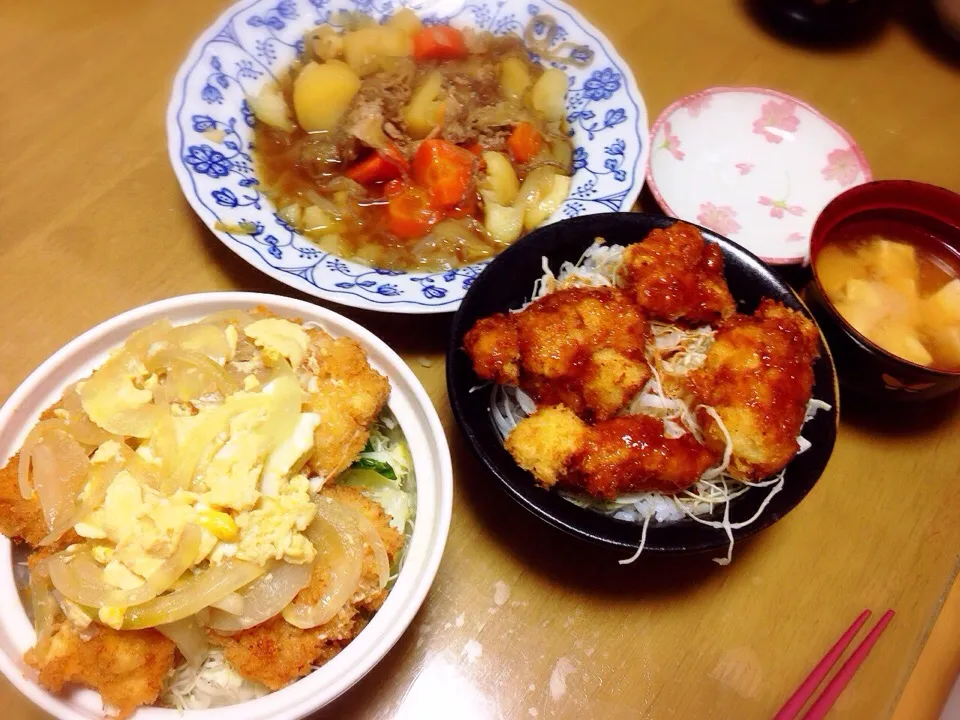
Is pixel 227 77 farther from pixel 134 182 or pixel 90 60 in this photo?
pixel 90 60

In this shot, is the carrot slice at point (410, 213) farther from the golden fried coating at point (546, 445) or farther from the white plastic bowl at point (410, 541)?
the golden fried coating at point (546, 445)

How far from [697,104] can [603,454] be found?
55.3 inches

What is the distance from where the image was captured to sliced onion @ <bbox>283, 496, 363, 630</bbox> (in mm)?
1086

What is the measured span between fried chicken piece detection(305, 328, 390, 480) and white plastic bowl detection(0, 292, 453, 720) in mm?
63

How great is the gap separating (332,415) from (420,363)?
1.56 ft

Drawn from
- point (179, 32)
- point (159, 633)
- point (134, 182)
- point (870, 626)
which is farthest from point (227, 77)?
point (870, 626)

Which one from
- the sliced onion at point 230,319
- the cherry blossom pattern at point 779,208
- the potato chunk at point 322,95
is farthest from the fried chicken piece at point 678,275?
the potato chunk at point 322,95

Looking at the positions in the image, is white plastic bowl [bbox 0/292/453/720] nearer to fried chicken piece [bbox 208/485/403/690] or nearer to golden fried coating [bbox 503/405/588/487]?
fried chicken piece [bbox 208/485/403/690]

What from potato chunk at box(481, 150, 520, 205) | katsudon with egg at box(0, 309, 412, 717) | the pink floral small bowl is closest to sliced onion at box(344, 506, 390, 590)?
katsudon with egg at box(0, 309, 412, 717)

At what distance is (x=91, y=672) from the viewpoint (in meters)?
1.01

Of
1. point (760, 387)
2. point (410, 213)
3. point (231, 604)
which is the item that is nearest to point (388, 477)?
point (231, 604)

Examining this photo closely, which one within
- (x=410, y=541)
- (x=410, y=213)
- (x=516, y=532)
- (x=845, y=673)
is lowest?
(x=845, y=673)

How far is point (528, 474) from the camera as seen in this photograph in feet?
4.19

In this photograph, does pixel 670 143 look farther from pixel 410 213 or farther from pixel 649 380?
pixel 649 380
